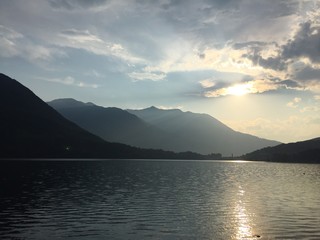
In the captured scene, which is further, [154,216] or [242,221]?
[154,216]

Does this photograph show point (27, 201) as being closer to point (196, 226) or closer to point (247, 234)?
point (196, 226)

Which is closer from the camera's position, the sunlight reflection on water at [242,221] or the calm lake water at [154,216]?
the calm lake water at [154,216]

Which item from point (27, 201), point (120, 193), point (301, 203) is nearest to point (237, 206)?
point (301, 203)

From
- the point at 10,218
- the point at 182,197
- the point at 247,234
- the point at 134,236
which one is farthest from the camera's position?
the point at 182,197

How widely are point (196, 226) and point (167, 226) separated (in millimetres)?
5103

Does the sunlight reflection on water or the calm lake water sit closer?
the calm lake water

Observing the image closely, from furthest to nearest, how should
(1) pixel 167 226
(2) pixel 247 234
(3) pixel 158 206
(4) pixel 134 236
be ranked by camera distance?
(3) pixel 158 206, (1) pixel 167 226, (2) pixel 247 234, (4) pixel 134 236

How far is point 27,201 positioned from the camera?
90.5 meters

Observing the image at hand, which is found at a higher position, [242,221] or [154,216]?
[242,221]

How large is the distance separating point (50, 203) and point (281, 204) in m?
57.1

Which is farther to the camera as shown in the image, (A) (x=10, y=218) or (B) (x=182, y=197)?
(B) (x=182, y=197)

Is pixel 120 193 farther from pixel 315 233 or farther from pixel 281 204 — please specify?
pixel 315 233

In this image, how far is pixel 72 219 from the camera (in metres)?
67.4

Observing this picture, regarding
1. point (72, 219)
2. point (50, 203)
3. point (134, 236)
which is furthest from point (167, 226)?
point (50, 203)
